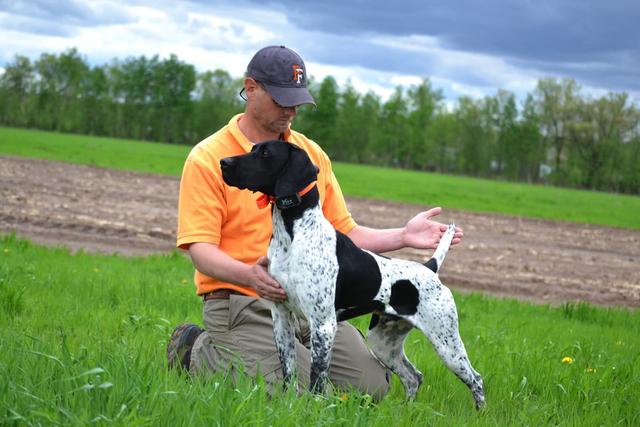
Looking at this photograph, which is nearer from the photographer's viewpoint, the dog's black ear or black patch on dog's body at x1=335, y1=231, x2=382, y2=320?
the dog's black ear

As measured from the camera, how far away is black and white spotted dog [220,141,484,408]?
4.65m

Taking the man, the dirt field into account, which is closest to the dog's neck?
the man

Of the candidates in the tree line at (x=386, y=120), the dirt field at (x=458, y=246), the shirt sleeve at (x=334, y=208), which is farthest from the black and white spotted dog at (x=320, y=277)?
the tree line at (x=386, y=120)

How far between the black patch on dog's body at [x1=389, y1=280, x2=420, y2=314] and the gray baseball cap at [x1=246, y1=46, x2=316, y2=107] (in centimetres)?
137

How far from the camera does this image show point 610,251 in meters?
19.6

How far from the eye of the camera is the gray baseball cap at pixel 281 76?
17.6 ft

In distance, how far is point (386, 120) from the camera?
114125 mm

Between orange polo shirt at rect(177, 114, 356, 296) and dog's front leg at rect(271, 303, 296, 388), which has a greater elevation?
orange polo shirt at rect(177, 114, 356, 296)

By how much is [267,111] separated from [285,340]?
62.6 inches

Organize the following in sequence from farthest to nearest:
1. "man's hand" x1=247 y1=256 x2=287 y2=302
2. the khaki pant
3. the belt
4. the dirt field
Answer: the dirt field < the belt < the khaki pant < "man's hand" x1=247 y1=256 x2=287 y2=302

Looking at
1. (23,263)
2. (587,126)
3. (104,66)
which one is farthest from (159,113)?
(23,263)

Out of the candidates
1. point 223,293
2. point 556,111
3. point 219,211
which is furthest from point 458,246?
point 556,111

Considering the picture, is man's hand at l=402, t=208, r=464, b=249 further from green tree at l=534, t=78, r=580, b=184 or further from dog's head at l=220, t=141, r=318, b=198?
green tree at l=534, t=78, r=580, b=184

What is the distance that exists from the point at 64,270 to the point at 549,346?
17.8 feet
